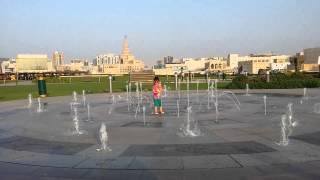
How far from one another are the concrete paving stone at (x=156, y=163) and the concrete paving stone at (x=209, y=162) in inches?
6.5

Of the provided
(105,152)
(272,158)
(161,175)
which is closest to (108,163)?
(105,152)

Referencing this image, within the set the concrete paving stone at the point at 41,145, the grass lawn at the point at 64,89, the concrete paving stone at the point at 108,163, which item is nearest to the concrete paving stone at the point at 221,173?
the concrete paving stone at the point at 108,163

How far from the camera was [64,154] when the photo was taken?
1069 centimetres

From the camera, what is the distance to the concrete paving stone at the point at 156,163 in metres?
9.05

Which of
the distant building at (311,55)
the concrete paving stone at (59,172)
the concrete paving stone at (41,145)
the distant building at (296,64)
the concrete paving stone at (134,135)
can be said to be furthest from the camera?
the distant building at (311,55)

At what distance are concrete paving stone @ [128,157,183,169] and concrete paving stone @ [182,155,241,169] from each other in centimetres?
16

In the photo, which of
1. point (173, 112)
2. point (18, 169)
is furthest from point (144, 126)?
point (18, 169)

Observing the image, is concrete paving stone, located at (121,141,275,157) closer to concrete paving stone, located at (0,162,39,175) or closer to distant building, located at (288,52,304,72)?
concrete paving stone, located at (0,162,39,175)

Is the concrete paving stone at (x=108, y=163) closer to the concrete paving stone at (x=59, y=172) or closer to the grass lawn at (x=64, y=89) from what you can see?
the concrete paving stone at (x=59, y=172)

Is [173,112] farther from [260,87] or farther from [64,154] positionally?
[260,87]

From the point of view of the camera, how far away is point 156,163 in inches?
368

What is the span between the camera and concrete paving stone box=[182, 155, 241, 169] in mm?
8984

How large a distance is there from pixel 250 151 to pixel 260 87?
27859 mm

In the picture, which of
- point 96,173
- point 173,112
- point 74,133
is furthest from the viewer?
point 173,112
